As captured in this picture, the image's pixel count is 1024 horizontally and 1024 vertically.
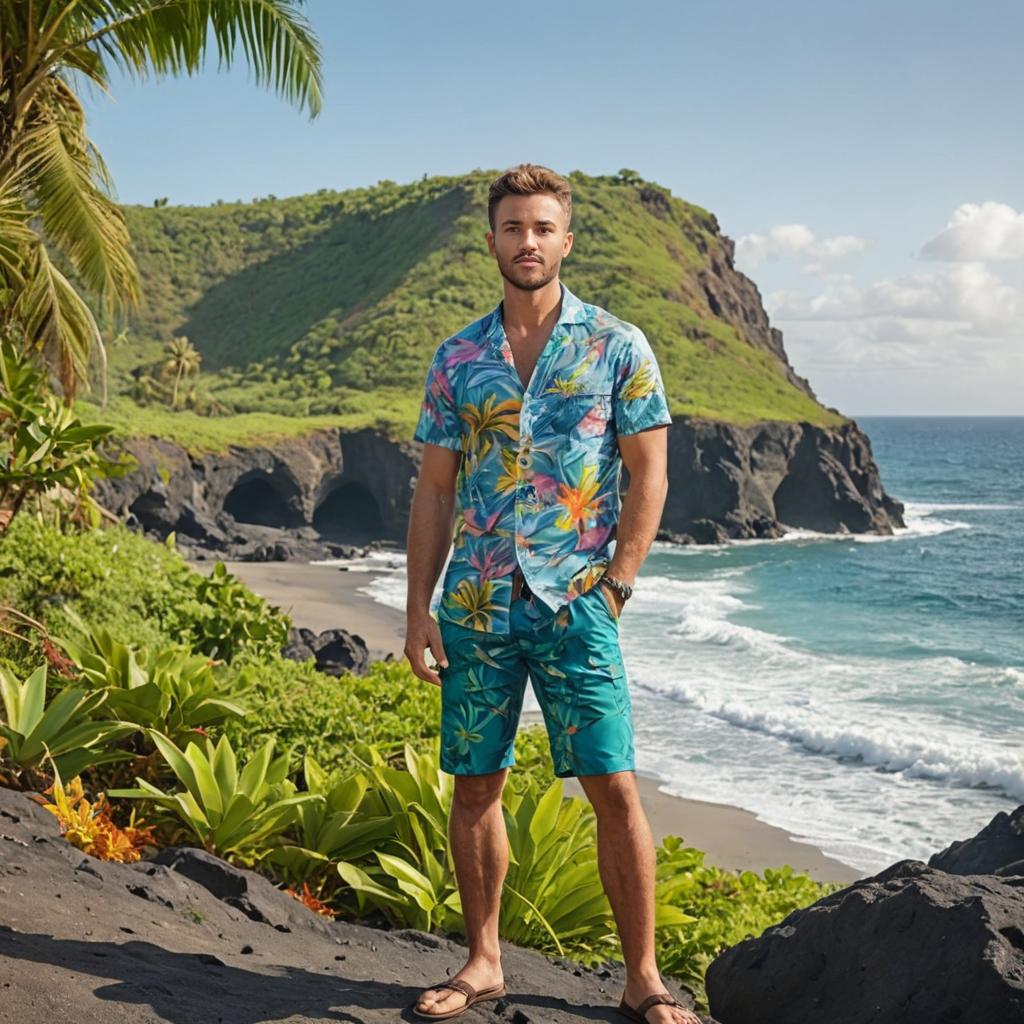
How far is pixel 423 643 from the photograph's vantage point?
3213mm

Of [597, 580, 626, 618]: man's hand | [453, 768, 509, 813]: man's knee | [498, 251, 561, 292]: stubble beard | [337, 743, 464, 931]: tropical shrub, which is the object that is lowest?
[337, 743, 464, 931]: tropical shrub

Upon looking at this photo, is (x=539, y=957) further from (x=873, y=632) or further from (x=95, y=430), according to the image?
(x=873, y=632)

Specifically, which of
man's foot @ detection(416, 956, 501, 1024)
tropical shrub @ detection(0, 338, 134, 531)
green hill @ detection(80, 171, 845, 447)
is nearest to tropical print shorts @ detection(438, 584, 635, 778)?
man's foot @ detection(416, 956, 501, 1024)

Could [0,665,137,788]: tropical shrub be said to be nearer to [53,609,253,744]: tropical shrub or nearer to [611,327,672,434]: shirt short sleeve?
[53,609,253,744]: tropical shrub

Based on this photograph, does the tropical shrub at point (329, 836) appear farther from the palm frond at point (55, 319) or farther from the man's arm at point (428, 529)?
the palm frond at point (55, 319)

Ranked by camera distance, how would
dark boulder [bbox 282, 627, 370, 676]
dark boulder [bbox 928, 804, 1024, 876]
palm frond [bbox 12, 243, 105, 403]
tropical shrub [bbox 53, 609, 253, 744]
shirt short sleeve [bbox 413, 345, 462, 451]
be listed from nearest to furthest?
shirt short sleeve [bbox 413, 345, 462, 451] → dark boulder [bbox 928, 804, 1024, 876] → tropical shrub [bbox 53, 609, 253, 744] → palm frond [bbox 12, 243, 105, 403] → dark boulder [bbox 282, 627, 370, 676]

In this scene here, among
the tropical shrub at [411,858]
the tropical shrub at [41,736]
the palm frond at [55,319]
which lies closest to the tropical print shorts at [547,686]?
the tropical shrub at [411,858]

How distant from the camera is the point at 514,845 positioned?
4422mm

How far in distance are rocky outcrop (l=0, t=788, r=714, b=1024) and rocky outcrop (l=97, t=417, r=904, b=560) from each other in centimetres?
3089

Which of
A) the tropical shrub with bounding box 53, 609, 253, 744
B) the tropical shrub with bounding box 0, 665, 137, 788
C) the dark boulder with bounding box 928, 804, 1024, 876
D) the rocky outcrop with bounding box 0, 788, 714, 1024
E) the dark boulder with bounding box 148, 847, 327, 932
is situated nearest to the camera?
the rocky outcrop with bounding box 0, 788, 714, 1024

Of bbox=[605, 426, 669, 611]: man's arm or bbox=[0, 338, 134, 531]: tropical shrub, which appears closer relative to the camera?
bbox=[605, 426, 669, 611]: man's arm

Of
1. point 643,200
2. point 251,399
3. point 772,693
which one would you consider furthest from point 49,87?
point 643,200

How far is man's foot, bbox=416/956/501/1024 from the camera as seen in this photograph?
306cm

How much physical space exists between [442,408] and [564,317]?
40cm
